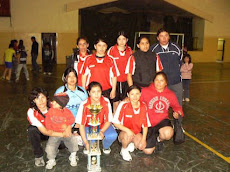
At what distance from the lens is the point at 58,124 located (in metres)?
3.51

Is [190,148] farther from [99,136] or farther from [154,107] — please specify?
[99,136]

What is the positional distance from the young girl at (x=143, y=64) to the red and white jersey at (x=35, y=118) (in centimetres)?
166

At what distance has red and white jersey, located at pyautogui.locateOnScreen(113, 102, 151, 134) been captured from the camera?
12.2 ft

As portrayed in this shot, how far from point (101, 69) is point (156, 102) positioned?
1.07m

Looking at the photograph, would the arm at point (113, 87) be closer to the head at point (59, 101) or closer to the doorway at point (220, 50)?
the head at point (59, 101)

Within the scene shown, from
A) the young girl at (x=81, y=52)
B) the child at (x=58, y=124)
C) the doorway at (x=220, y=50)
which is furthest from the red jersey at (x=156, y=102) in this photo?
the doorway at (x=220, y=50)

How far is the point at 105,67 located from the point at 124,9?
15978 mm

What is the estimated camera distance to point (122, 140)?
149 inches

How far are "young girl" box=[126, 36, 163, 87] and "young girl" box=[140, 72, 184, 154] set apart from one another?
0.31 metres

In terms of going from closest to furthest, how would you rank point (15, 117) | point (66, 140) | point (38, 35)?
point (66, 140) < point (15, 117) < point (38, 35)

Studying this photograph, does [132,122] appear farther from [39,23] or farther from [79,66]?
[39,23]

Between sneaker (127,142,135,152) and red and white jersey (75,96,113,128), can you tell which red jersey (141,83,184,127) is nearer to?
sneaker (127,142,135,152)

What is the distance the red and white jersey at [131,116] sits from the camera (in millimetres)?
3729

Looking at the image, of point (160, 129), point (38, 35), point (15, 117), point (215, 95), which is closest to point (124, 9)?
point (38, 35)
